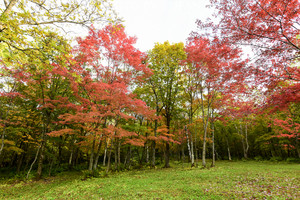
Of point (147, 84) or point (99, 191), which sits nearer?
point (99, 191)

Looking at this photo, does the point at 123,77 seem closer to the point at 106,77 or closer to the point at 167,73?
the point at 106,77

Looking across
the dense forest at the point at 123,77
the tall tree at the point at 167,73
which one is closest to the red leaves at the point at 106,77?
the dense forest at the point at 123,77

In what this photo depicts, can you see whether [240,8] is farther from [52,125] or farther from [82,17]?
[52,125]

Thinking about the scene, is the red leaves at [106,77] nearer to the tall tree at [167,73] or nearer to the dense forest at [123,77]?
the dense forest at [123,77]

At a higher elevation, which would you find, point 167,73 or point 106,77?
point 167,73

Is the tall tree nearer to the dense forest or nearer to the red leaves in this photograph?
the dense forest

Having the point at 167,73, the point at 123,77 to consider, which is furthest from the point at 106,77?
the point at 167,73

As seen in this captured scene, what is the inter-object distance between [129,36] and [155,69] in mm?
5589

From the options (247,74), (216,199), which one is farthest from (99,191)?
(247,74)

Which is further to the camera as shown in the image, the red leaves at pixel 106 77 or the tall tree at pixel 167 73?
the tall tree at pixel 167 73

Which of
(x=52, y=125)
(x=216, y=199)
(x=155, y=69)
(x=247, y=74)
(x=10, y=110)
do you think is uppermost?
(x=155, y=69)

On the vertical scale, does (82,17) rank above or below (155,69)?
below

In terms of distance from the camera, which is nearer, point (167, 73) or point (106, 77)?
point (106, 77)

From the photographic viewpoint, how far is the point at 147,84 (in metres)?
16.8
